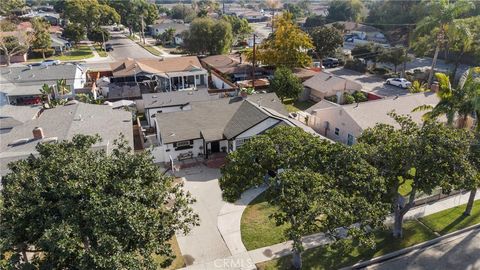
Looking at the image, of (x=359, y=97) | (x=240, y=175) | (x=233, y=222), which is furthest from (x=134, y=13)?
(x=240, y=175)

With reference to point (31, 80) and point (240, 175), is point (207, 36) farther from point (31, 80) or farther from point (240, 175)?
point (240, 175)

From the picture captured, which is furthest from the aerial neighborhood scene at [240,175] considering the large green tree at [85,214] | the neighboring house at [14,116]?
the neighboring house at [14,116]

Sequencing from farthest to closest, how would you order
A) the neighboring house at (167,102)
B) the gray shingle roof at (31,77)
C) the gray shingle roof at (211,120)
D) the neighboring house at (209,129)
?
the gray shingle roof at (31,77), the neighboring house at (167,102), the gray shingle roof at (211,120), the neighboring house at (209,129)

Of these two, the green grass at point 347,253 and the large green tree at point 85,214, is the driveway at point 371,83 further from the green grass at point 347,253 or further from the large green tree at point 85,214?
the large green tree at point 85,214

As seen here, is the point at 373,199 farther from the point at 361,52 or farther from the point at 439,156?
the point at 361,52

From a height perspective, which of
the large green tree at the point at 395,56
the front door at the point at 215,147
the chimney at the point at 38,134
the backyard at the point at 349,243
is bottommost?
the backyard at the point at 349,243

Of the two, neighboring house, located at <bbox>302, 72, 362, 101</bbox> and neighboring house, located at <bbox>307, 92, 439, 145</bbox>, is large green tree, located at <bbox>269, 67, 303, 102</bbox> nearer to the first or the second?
neighboring house, located at <bbox>302, 72, 362, 101</bbox>

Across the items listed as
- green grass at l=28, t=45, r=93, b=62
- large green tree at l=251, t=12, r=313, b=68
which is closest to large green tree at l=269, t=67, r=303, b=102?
large green tree at l=251, t=12, r=313, b=68
